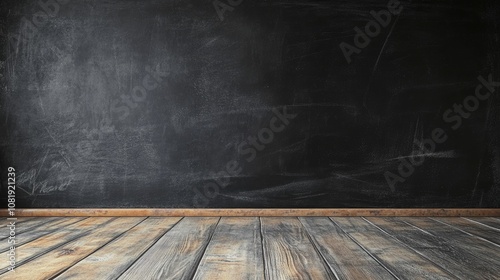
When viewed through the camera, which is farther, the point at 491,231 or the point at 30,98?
the point at 30,98

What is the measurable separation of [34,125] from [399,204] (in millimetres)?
Result: 2280

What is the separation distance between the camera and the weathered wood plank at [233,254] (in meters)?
1.43

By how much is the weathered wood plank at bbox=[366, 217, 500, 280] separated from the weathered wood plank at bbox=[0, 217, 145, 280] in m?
1.26

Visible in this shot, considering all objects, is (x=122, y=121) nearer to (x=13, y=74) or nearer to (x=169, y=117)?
(x=169, y=117)

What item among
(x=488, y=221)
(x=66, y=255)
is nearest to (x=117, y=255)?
(x=66, y=255)

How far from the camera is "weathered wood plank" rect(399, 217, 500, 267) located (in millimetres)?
1678

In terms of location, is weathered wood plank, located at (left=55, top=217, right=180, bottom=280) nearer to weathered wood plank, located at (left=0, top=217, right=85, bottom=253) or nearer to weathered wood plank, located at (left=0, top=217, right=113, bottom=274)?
weathered wood plank, located at (left=0, top=217, right=113, bottom=274)

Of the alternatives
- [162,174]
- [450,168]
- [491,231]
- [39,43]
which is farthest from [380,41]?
[39,43]

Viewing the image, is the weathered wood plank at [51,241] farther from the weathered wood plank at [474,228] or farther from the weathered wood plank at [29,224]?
the weathered wood plank at [474,228]

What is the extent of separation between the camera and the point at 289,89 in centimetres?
281

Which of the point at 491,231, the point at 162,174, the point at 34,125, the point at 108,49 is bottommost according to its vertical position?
the point at 491,231

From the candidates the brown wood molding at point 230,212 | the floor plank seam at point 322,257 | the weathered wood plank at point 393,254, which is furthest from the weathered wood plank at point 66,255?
the weathered wood plank at point 393,254

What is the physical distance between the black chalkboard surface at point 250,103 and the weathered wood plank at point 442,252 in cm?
56

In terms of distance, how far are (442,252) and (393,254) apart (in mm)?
201
